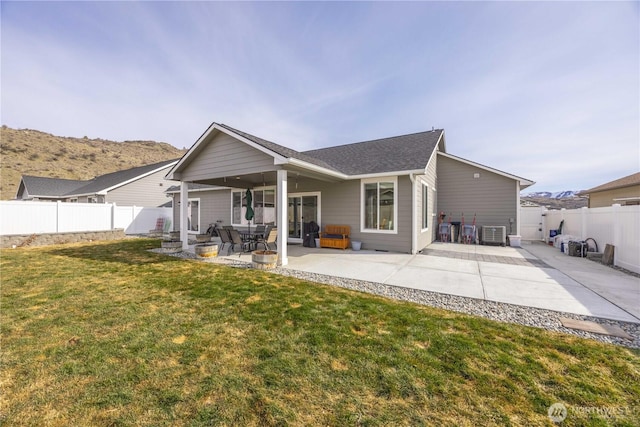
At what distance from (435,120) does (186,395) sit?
16092mm

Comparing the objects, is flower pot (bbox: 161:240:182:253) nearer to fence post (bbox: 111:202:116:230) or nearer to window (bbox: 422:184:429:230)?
fence post (bbox: 111:202:116:230)

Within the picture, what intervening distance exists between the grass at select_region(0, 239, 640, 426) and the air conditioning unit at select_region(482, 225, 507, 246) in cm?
917

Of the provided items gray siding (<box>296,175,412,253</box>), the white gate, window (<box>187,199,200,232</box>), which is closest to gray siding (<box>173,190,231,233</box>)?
window (<box>187,199,200,232</box>)

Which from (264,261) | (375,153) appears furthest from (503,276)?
(375,153)

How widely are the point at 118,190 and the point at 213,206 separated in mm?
10003

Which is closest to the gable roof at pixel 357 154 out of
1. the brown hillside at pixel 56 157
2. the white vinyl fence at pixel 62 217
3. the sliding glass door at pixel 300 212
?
the sliding glass door at pixel 300 212

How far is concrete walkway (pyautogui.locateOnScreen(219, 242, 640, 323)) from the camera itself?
13.8 ft

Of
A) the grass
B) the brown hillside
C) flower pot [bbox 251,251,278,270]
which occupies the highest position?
the brown hillside

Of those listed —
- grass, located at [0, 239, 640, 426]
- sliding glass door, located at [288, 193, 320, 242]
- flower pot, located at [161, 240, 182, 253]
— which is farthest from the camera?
sliding glass door, located at [288, 193, 320, 242]

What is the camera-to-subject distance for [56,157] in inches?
1490

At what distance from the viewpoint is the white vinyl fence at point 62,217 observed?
34.4 feet

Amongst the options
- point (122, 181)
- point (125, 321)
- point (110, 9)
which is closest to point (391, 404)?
point (125, 321)

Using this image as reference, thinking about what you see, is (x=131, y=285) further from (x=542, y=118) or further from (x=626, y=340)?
(x=542, y=118)

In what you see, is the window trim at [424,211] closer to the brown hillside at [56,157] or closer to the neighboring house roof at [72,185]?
the neighboring house roof at [72,185]
